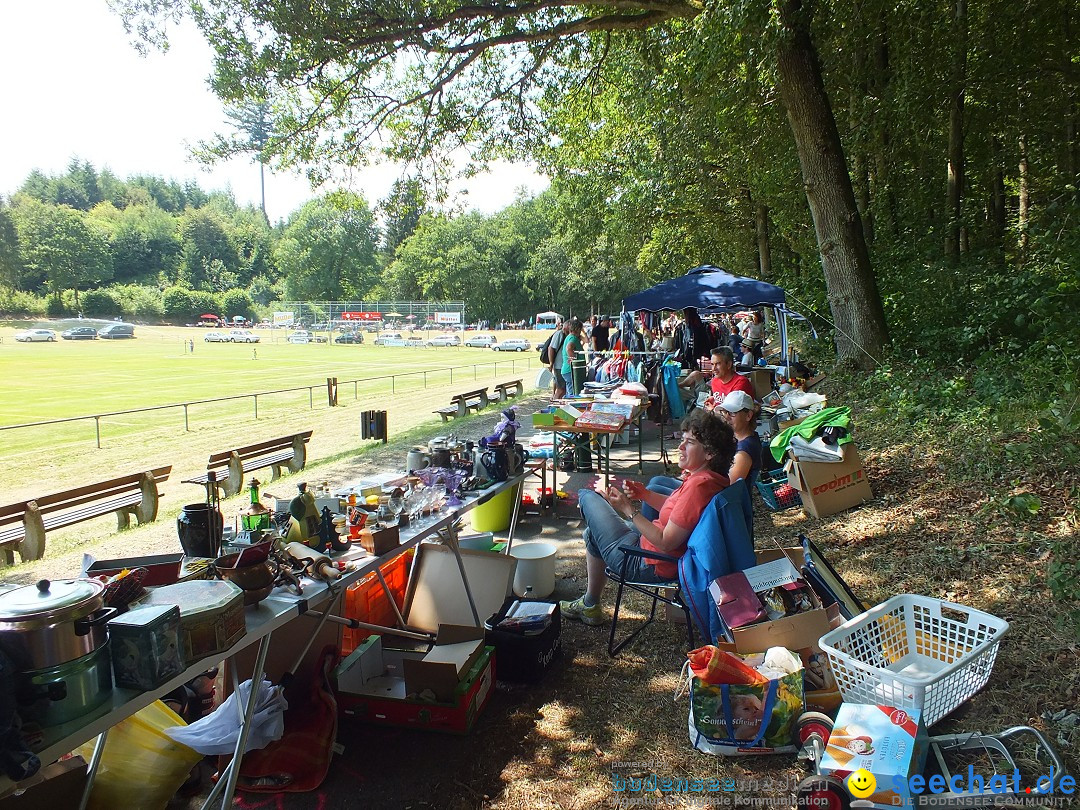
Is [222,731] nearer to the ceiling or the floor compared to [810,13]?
nearer to the floor

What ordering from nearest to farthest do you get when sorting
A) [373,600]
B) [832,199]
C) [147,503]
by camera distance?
[373,600]
[147,503]
[832,199]

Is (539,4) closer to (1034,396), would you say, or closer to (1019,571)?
A: (1034,396)

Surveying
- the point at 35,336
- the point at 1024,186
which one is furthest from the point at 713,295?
the point at 35,336

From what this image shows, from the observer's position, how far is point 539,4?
917cm

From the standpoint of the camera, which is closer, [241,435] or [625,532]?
[625,532]

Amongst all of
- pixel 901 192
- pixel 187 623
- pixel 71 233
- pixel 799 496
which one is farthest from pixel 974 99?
pixel 71 233

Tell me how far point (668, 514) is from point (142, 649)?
2593 mm

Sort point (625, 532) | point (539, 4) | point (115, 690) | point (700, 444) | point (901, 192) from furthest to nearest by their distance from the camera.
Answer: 1. point (901, 192)
2. point (539, 4)
3. point (625, 532)
4. point (700, 444)
5. point (115, 690)

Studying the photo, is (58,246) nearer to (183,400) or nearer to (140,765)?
(183,400)

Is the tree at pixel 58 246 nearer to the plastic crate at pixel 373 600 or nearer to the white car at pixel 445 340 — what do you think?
the white car at pixel 445 340

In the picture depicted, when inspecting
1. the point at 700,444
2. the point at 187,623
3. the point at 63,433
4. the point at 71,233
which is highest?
the point at 71,233

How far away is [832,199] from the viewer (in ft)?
29.2

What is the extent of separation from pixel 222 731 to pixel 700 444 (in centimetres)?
264

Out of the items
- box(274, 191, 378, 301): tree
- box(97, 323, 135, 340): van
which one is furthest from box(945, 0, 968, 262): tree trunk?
box(274, 191, 378, 301): tree
